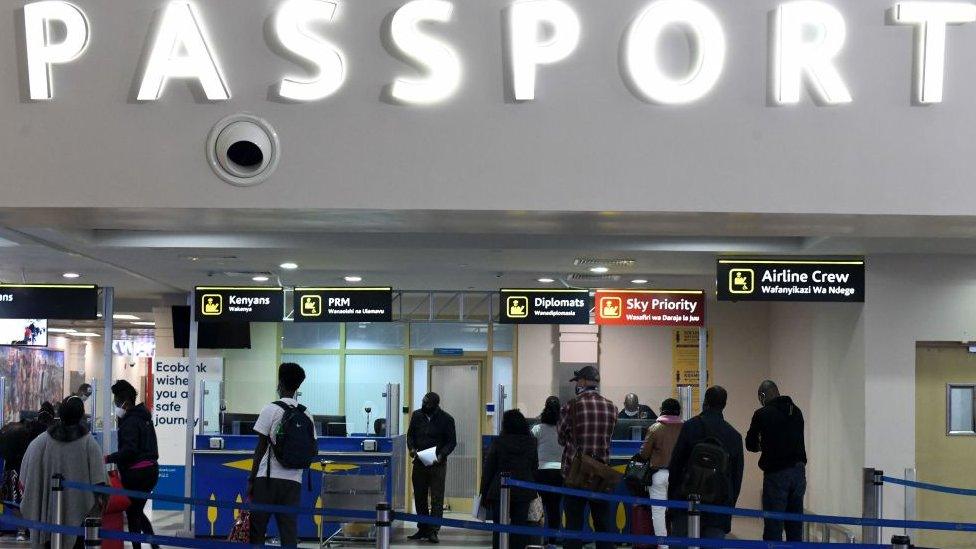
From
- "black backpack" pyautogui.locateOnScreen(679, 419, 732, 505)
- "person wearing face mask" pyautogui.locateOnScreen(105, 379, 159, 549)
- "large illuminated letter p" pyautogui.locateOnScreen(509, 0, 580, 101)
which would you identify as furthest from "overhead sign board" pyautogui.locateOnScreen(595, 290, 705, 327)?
"large illuminated letter p" pyautogui.locateOnScreen(509, 0, 580, 101)

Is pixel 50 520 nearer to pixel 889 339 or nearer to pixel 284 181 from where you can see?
pixel 284 181

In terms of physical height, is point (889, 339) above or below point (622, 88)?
below

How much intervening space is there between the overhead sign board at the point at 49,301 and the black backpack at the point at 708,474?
805cm

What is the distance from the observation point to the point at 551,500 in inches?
407

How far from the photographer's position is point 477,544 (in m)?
12.5

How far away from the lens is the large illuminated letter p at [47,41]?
630cm

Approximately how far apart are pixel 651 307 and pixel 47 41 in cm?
800

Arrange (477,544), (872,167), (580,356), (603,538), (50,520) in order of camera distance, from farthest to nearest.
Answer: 1. (580,356)
2. (477,544)
3. (50,520)
4. (872,167)
5. (603,538)

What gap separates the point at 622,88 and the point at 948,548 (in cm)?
670

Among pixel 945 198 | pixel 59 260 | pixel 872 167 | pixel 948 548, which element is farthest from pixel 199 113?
pixel 948 548

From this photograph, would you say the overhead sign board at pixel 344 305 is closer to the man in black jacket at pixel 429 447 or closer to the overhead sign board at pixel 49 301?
the man in black jacket at pixel 429 447

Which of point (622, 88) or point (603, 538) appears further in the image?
point (622, 88)

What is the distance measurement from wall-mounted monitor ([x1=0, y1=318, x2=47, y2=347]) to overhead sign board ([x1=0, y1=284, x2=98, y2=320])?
357 cm

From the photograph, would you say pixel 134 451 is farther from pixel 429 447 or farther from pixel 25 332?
pixel 25 332
